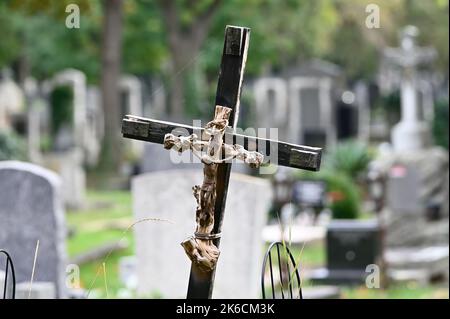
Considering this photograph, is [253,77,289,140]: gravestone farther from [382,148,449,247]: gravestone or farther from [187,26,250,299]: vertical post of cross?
[187,26,250,299]: vertical post of cross

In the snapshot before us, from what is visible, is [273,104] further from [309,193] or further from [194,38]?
[309,193]

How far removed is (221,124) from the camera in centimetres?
394

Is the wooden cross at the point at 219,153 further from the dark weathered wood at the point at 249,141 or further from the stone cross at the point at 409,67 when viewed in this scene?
the stone cross at the point at 409,67

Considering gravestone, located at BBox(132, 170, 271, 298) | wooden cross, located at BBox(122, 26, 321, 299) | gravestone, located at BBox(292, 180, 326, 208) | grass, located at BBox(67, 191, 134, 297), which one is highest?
wooden cross, located at BBox(122, 26, 321, 299)

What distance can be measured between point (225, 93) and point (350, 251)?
33.7 feet

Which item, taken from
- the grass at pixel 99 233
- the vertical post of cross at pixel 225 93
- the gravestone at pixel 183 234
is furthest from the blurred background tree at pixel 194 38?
the vertical post of cross at pixel 225 93

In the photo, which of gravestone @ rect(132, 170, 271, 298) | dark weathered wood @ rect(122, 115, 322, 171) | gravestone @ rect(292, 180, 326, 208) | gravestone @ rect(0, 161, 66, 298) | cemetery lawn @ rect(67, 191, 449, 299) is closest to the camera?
dark weathered wood @ rect(122, 115, 322, 171)

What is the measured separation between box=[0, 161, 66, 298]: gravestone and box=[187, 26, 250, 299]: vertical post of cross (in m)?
4.91

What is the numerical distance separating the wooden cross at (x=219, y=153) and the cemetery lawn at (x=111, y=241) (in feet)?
13.7

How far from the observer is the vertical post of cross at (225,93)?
13.0 feet

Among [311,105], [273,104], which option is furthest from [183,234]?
[273,104]

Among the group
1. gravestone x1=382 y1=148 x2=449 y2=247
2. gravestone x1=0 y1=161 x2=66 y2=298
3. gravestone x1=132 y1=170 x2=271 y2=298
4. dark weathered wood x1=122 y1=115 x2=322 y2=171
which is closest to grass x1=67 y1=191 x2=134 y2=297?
gravestone x1=132 y1=170 x2=271 y2=298

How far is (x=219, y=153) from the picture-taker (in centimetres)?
391

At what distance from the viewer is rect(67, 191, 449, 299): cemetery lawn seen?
1205 centimetres
